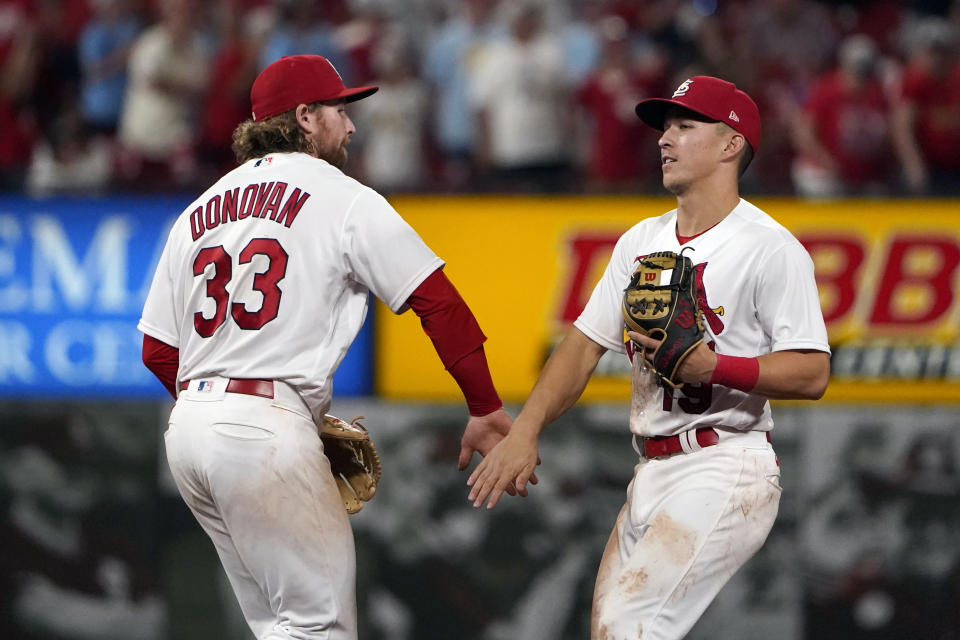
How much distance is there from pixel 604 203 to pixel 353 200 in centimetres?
374

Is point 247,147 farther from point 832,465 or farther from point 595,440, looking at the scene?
point 832,465

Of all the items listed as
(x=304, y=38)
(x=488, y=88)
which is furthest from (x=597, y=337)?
(x=304, y=38)

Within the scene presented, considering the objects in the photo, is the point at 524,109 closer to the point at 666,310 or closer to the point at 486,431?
the point at 486,431

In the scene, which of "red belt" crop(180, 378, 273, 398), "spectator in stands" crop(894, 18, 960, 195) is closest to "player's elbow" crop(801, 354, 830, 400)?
"red belt" crop(180, 378, 273, 398)

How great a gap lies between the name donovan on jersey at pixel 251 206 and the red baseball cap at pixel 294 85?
31 centimetres

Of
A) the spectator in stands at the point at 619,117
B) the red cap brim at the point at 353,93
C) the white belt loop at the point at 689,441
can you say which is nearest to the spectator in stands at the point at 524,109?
the spectator in stands at the point at 619,117

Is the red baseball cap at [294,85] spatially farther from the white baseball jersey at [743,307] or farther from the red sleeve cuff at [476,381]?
the white baseball jersey at [743,307]

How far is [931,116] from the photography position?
319 inches

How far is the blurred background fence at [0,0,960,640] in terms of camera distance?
7.50m

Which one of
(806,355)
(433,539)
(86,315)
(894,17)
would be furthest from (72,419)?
(894,17)

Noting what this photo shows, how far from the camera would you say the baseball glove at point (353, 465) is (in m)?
4.48

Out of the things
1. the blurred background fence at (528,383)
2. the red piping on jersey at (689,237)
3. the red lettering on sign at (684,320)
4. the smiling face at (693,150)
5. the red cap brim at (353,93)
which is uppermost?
the red cap brim at (353,93)

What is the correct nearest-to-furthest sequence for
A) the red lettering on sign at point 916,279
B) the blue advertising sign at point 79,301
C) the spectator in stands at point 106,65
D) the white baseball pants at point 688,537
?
the white baseball pants at point 688,537, the red lettering on sign at point 916,279, the blue advertising sign at point 79,301, the spectator in stands at point 106,65

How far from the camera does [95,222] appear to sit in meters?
7.95
